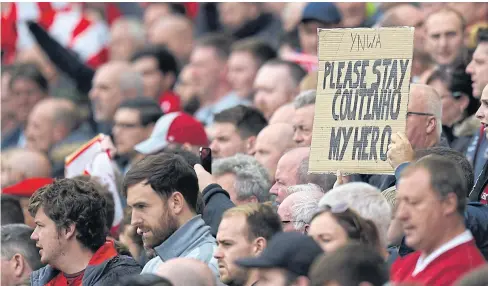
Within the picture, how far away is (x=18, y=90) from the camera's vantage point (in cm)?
1441

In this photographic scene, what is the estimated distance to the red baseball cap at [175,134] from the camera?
10.5 metres

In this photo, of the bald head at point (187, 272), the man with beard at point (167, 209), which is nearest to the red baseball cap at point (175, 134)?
the man with beard at point (167, 209)

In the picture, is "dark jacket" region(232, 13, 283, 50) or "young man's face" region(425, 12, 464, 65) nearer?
"young man's face" region(425, 12, 464, 65)

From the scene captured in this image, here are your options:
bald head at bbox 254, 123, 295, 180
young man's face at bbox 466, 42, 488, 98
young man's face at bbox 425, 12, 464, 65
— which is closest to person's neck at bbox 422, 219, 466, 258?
young man's face at bbox 466, 42, 488, 98

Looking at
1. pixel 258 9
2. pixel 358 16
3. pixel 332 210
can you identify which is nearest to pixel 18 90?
pixel 258 9

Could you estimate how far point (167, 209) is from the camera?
7.53 meters

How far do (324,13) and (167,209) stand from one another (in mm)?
4929

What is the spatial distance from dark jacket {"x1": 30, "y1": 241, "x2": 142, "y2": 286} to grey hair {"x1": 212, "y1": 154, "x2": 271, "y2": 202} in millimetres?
1162

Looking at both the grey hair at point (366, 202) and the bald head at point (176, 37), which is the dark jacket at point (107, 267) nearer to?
the grey hair at point (366, 202)

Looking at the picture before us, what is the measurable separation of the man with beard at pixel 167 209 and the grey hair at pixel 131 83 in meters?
5.63

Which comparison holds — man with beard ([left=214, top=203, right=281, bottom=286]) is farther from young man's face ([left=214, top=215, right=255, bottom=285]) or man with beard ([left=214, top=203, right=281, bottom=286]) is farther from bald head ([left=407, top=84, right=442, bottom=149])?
bald head ([left=407, top=84, right=442, bottom=149])

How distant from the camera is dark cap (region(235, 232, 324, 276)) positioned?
5754 millimetres

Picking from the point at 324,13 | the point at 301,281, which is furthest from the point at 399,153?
the point at 324,13

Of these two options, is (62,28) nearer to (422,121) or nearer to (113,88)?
(113,88)
